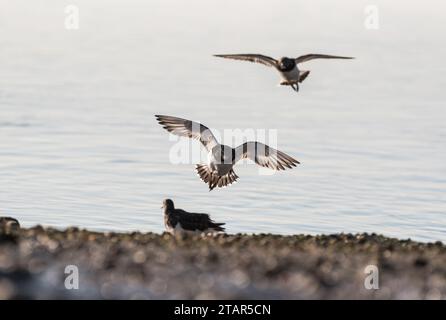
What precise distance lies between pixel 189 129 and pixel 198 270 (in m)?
7.58

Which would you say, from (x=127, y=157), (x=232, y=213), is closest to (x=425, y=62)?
(x=127, y=157)

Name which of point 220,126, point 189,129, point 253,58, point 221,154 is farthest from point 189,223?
point 220,126

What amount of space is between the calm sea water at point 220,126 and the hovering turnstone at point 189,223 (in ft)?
12.8

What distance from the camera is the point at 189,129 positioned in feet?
69.3

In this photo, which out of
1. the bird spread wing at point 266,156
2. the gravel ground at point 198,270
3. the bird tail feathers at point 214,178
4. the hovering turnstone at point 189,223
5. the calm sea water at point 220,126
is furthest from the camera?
the calm sea water at point 220,126

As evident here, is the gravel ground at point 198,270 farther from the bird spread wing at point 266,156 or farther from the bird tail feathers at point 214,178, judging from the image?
the bird tail feathers at point 214,178

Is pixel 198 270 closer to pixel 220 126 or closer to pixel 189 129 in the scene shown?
pixel 189 129

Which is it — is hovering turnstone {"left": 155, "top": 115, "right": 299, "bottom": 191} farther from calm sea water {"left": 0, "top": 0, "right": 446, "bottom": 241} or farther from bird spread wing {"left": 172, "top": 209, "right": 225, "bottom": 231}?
calm sea water {"left": 0, "top": 0, "right": 446, "bottom": 241}

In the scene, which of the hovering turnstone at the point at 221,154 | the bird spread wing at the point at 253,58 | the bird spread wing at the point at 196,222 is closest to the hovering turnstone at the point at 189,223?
the bird spread wing at the point at 196,222

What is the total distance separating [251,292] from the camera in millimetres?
13352

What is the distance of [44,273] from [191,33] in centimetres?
5540

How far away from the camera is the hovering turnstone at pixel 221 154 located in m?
20.6
